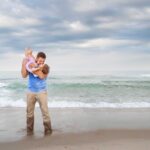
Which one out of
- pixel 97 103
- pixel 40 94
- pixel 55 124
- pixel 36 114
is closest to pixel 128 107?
pixel 97 103

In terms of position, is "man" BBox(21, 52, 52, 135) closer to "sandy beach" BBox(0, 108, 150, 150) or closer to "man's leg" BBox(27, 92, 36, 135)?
"man's leg" BBox(27, 92, 36, 135)

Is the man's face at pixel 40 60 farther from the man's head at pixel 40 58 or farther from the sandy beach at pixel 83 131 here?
the sandy beach at pixel 83 131

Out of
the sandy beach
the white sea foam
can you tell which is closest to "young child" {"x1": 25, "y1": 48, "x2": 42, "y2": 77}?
the sandy beach

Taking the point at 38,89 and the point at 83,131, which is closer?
the point at 38,89

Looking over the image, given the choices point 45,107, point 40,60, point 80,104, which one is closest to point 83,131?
point 45,107

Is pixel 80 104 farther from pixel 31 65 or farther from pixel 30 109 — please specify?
pixel 31 65

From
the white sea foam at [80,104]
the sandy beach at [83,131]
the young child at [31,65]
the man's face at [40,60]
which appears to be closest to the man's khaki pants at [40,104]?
the sandy beach at [83,131]

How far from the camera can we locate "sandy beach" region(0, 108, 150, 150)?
7508 millimetres

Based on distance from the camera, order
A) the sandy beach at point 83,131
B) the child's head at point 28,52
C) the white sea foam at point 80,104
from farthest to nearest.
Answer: the white sea foam at point 80,104 < the child's head at point 28,52 < the sandy beach at point 83,131

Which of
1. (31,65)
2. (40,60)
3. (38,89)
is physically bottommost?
(38,89)

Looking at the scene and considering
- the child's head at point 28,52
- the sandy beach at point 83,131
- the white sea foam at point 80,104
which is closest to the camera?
the sandy beach at point 83,131

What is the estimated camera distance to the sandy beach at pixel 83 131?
24.6 ft

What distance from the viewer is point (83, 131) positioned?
29.6 ft

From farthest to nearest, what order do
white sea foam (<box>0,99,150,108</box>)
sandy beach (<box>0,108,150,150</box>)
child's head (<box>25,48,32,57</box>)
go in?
white sea foam (<box>0,99,150,108</box>)
child's head (<box>25,48,32,57</box>)
sandy beach (<box>0,108,150,150</box>)
